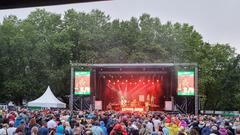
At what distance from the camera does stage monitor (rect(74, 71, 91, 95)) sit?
77.4ft

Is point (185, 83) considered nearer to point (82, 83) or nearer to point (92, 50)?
point (82, 83)

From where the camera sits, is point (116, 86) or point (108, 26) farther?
point (108, 26)

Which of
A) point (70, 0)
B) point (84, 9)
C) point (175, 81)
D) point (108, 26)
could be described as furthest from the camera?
point (84, 9)

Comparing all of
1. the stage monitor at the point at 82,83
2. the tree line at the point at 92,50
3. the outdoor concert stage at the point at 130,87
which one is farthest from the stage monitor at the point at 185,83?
the tree line at the point at 92,50

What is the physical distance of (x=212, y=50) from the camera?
40031mm

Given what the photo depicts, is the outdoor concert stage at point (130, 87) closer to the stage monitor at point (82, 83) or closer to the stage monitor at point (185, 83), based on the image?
the stage monitor at point (82, 83)

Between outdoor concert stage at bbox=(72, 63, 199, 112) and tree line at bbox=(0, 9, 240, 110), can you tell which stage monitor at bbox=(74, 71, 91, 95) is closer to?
outdoor concert stage at bbox=(72, 63, 199, 112)

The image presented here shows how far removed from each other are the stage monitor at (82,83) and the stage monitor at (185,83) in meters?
6.07

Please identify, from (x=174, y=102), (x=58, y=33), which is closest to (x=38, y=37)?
(x=58, y=33)

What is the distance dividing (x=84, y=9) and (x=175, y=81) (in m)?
21.4

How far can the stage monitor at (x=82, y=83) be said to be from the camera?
23578 millimetres

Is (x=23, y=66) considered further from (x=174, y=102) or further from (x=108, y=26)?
(x=174, y=102)

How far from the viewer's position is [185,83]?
22.3m

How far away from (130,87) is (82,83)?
4.84 meters
